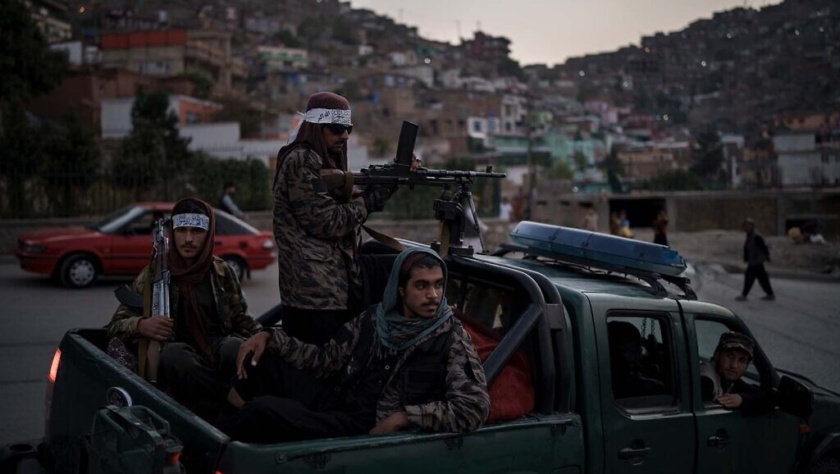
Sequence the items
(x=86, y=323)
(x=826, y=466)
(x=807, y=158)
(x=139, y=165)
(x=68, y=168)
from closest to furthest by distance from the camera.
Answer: (x=826, y=466)
(x=86, y=323)
(x=68, y=168)
(x=139, y=165)
(x=807, y=158)

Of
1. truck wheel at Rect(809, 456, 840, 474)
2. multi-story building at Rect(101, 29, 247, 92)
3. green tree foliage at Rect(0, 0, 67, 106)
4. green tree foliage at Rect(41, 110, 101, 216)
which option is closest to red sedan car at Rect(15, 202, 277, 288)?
green tree foliage at Rect(41, 110, 101, 216)

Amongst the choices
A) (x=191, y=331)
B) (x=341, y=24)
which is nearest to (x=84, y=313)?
(x=191, y=331)

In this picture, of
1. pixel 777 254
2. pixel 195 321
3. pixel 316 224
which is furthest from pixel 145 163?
pixel 777 254

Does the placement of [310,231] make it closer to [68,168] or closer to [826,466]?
[826,466]

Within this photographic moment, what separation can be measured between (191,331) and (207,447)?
1389mm

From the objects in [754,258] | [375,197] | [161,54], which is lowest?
[754,258]

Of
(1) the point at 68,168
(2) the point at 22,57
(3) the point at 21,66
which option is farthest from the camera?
(3) the point at 21,66

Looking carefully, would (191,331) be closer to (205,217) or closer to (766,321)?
(205,217)

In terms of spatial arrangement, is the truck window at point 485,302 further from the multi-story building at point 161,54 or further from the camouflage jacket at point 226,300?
the multi-story building at point 161,54

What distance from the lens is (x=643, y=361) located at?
4023 mm

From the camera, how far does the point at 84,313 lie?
35.8ft

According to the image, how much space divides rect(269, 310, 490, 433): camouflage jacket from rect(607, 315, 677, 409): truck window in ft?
2.95

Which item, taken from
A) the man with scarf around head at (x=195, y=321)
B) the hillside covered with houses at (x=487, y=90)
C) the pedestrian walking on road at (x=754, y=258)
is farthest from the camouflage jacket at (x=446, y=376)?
A: the hillside covered with houses at (x=487, y=90)

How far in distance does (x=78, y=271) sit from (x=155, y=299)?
33.1ft
